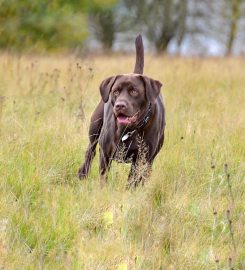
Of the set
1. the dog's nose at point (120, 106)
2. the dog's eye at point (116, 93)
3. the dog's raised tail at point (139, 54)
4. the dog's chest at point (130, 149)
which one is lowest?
the dog's chest at point (130, 149)

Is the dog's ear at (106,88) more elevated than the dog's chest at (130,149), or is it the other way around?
the dog's ear at (106,88)

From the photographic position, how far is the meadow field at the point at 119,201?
3.31 metres

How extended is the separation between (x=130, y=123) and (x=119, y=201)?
0.85m

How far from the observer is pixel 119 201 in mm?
3924

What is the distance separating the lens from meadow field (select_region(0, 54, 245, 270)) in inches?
130

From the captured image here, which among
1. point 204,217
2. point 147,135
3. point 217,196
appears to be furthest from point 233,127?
point 204,217

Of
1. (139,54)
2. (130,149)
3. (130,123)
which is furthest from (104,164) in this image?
(139,54)

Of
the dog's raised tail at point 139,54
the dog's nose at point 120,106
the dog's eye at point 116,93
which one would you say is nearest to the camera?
the dog's nose at point 120,106

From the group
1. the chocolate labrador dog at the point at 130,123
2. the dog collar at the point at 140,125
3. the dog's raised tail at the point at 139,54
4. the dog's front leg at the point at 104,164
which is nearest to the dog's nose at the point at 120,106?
the chocolate labrador dog at the point at 130,123

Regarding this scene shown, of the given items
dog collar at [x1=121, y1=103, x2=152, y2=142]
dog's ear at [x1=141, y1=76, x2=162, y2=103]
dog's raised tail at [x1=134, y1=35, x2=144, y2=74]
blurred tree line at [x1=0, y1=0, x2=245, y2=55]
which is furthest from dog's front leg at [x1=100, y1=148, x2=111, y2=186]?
blurred tree line at [x1=0, y1=0, x2=245, y2=55]

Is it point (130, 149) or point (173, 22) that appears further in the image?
point (173, 22)

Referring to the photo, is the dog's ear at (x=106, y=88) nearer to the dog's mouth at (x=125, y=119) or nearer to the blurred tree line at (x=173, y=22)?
the dog's mouth at (x=125, y=119)

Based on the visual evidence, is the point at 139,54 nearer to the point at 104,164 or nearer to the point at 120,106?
the point at 120,106

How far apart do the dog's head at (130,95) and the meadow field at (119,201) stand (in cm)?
41
